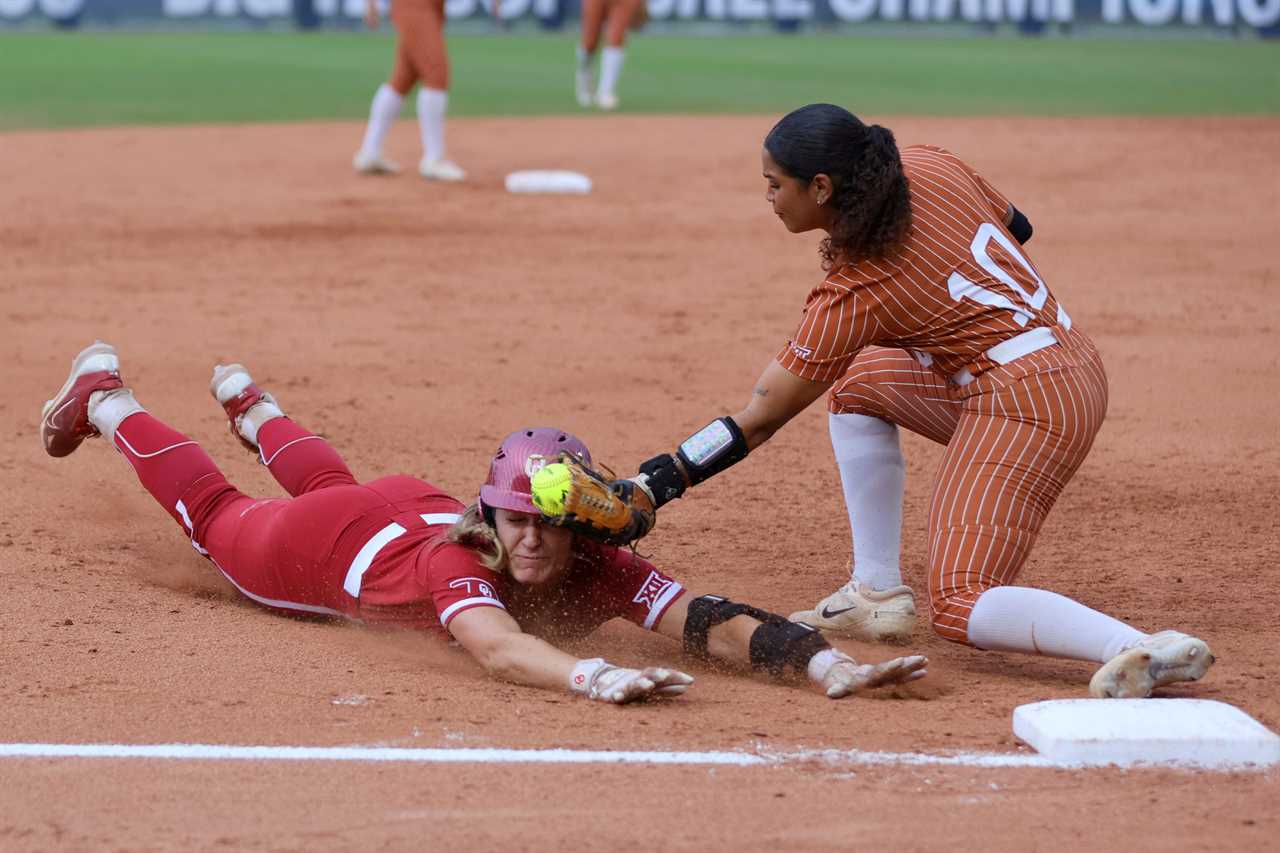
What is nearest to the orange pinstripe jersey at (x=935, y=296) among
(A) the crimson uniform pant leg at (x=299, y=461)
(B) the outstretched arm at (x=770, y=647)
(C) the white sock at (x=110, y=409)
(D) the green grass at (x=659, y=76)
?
(B) the outstretched arm at (x=770, y=647)

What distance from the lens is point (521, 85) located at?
68.3 ft

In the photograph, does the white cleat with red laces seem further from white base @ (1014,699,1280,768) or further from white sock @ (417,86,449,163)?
white sock @ (417,86,449,163)

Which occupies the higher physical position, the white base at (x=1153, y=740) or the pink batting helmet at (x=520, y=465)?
the pink batting helmet at (x=520, y=465)

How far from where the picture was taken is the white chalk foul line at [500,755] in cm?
383

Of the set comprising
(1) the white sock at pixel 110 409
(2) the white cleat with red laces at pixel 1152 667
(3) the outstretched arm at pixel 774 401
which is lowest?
(2) the white cleat with red laces at pixel 1152 667

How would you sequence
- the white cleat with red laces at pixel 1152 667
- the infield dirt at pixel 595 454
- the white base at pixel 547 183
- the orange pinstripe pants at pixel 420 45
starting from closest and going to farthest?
the infield dirt at pixel 595 454, the white cleat with red laces at pixel 1152 667, the orange pinstripe pants at pixel 420 45, the white base at pixel 547 183

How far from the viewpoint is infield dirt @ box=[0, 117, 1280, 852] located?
3.60 meters

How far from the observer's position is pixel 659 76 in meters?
22.2

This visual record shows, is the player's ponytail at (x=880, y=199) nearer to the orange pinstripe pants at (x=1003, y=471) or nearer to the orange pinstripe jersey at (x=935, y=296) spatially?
the orange pinstripe jersey at (x=935, y=296)

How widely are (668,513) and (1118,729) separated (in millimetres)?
2717

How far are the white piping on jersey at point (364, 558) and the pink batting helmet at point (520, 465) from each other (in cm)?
40

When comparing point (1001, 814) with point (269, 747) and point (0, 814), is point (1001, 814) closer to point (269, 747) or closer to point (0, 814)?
point (269, 747)

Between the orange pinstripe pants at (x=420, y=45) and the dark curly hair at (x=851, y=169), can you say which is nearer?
the dark curly hair at (x=851, y=169)

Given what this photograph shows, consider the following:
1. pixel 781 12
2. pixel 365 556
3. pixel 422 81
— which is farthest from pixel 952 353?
pixel 781 12
